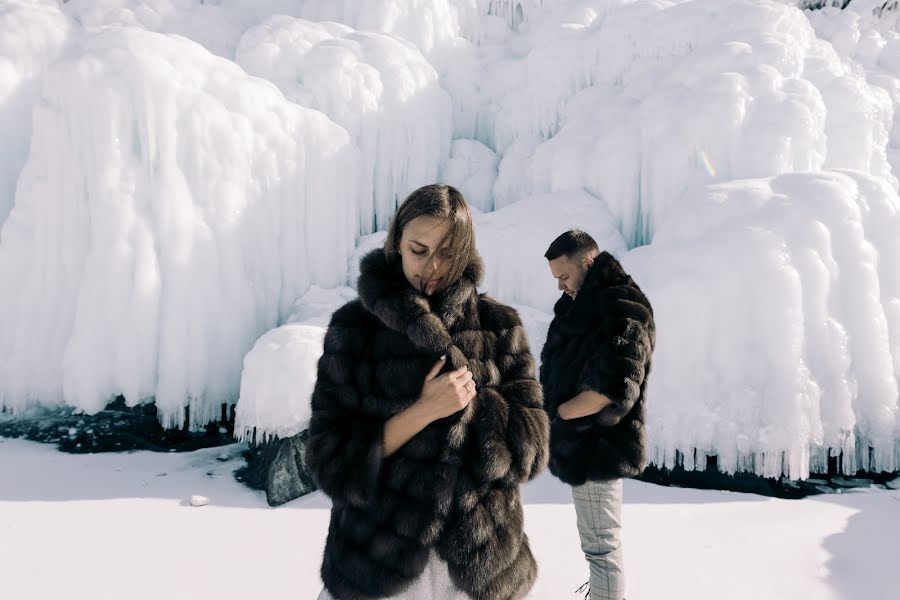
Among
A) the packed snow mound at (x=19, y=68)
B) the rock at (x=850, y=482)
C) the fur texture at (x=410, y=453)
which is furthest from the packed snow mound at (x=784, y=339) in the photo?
Result: the packed snow mound at (x=19, y=68)

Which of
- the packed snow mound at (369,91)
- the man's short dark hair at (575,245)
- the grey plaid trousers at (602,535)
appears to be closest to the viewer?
the grey plaid trousers at (602,535)

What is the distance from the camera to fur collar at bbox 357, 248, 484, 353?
1120 millimetres

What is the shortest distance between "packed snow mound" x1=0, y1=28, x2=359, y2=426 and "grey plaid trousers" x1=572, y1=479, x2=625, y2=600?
3.87 meters

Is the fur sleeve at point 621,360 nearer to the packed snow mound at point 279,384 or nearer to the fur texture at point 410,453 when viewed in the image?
the fur texture at point 410,453

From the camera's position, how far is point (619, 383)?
1946 millimetres

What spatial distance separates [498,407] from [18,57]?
25.1 feet

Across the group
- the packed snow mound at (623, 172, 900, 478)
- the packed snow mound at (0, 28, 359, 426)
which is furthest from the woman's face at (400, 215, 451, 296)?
the packed snow mound at (0, 28, 359, 426)

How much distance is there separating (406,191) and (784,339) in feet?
15.4

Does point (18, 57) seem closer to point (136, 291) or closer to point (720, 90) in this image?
point (136, 291)

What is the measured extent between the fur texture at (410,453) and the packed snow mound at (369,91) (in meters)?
6.01

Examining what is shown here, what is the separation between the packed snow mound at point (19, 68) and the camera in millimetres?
5879

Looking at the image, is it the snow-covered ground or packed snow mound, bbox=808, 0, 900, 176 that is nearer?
the snow-covered ground

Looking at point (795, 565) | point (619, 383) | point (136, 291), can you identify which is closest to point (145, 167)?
point (136, 291)

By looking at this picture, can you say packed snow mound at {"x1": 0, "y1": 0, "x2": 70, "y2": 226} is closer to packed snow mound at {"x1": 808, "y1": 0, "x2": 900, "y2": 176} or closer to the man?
the man
